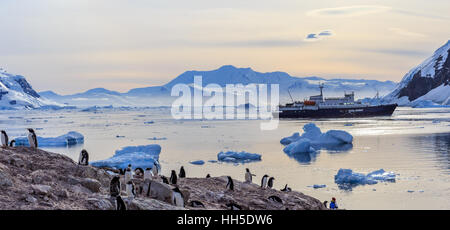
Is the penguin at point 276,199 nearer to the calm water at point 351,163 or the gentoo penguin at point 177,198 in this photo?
the gentoo penguin at point 177,198

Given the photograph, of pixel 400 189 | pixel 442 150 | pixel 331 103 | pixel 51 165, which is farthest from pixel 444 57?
pixel 51 165

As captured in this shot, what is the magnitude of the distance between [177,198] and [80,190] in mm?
2096

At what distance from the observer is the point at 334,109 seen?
102 metres

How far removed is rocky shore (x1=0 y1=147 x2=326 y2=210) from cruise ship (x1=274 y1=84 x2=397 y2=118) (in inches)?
3457

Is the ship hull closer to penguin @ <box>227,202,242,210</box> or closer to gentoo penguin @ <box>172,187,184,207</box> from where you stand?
penguin @ <box>227,202,242,210</box>

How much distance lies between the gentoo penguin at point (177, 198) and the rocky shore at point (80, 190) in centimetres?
15

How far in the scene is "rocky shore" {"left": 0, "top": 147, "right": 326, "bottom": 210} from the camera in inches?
375

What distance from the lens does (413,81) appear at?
19075cm

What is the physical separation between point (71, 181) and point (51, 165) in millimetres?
1272

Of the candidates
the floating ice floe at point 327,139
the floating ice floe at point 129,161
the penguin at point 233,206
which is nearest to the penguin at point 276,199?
the penguin at point 233,206

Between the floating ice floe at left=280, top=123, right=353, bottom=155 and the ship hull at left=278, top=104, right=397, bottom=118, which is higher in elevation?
the ship hull at left=278, top=104, right=397, bottom=118

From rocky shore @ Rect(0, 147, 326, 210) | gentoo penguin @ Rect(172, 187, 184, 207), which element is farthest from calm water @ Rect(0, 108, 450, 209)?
gentoo penguin @ Rect(172, 187, 184, 207)

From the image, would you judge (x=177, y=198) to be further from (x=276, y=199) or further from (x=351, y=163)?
(x=351, y=163)

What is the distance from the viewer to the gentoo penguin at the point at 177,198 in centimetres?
1109
